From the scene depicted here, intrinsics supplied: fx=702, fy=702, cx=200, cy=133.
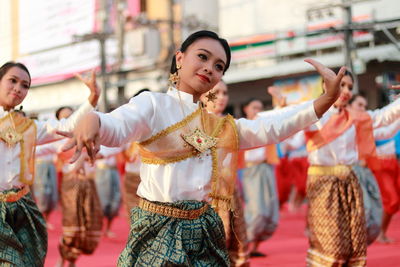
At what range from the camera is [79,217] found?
22.4 feet

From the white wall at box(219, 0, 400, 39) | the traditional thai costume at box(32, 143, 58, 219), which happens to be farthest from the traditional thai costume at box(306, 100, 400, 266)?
the white wall at box(219, 0, 400, 39)

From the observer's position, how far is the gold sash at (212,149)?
8.98 ft

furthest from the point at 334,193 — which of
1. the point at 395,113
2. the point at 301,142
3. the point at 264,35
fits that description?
the point at 264,35

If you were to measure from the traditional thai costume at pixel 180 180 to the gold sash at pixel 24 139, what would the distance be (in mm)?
1617

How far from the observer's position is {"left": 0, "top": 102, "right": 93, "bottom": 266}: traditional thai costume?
13.1 feet

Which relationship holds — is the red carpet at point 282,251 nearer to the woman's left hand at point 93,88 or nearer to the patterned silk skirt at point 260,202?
the patterned silk skirt at point 260,202

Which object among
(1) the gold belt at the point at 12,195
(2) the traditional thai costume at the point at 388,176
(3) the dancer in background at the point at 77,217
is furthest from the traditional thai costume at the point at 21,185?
(2) the traditional thai costume at the point at 388,176

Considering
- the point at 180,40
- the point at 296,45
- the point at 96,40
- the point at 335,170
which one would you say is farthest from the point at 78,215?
the point at 96,40

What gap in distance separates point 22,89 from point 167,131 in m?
1.80

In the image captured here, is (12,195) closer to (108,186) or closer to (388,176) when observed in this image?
(388,176)

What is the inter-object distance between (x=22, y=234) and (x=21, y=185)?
308 mm

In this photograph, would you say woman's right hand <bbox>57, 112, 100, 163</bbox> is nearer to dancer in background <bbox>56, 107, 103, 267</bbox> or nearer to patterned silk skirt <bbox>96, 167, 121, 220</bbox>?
dancer in background <bbox>56, 107, 103, 267</bbox>

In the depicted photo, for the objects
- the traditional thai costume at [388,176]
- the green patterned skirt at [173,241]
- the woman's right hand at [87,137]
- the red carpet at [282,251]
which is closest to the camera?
the woman's right hand at [87,137]

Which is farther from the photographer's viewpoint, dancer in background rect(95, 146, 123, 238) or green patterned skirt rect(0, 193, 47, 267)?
dancer in background rect(95, 146, 123, 238)
